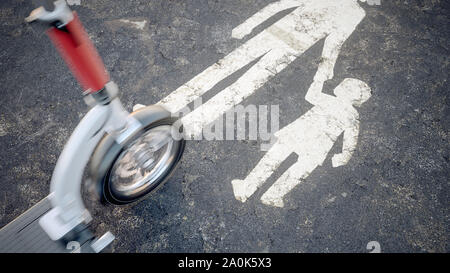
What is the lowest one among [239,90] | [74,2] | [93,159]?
[239,90]

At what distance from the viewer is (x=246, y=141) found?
282 cm

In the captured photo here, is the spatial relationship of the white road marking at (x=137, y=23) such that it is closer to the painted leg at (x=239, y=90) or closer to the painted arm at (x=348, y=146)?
the painted leg at (x=239, y=90)

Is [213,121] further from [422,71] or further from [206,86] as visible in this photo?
[422,71]

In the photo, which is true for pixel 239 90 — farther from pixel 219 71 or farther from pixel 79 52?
pixel 79 52

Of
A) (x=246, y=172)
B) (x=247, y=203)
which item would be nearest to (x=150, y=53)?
(x=246, y=172)

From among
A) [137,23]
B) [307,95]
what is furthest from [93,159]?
[137,23]

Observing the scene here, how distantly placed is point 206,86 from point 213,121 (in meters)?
0.41

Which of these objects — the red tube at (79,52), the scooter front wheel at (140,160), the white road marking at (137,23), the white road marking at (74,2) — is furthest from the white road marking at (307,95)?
the white road marking at (74,2)

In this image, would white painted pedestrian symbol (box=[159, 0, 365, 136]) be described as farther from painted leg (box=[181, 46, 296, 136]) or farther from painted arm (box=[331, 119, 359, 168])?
painted arm (box=[331, 119, 359, 168])

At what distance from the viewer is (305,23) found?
11.5ft

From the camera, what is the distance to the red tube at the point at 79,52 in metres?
1.45

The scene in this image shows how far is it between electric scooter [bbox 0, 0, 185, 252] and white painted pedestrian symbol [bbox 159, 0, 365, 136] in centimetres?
62

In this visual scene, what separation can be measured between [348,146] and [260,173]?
2.81 feet
